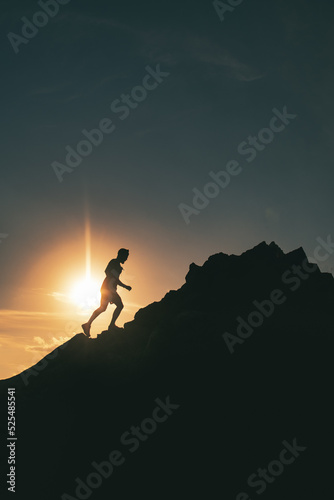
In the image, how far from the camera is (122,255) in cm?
1622

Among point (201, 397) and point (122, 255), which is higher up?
point (122, 255)

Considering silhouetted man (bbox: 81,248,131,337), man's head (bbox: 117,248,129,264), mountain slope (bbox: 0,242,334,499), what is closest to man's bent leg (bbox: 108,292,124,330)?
silhouetted man (bbox: 81,248,131,337)

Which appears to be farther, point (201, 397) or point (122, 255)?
point (122, 255)

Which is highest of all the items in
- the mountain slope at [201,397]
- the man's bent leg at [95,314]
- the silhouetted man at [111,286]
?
the silhouetted man at [111,286]

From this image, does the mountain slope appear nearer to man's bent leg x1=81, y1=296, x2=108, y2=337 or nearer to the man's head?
man's bent leg x1=81, y1=296, x2=108, y2=337

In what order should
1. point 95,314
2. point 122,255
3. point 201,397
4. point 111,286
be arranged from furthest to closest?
point 122,255 → point 95,314 → point 111,286 → point 201,397

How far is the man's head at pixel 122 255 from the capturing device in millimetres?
16172

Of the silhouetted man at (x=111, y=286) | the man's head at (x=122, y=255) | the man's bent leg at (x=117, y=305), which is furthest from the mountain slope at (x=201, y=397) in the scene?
the man's head at (x=122, y=255)

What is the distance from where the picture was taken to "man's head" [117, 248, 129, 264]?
637 inches

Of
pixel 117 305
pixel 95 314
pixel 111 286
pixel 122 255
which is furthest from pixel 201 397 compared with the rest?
pixel 122 255

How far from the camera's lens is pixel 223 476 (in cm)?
1288

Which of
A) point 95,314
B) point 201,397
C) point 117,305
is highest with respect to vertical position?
point 117,305

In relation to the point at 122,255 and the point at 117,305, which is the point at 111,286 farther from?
the point at 122,255

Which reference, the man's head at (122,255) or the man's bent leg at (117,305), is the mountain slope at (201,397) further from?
the man's head at (122,255)
